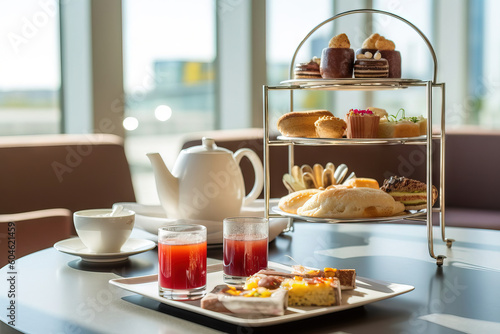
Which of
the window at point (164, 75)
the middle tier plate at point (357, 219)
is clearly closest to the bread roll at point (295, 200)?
the middle tier plate at point (357, 219)

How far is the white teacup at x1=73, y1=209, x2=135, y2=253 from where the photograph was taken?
1.28 metres

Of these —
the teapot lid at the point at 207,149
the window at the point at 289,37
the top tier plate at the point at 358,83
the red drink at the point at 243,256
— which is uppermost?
the window at the point at 289,37

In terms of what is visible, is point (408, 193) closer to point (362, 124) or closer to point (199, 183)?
point (362, 124)

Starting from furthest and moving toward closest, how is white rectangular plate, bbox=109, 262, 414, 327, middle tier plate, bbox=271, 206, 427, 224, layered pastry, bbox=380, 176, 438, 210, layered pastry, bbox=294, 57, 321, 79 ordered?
1. layered pastry, bbox=294, 57, 321, 79
2. layered pastry, bbox=380, 176, 438, 210
3. middle tier plate, bbox=271, 206, 427, 224
4. white rectangular plate, bbox=109, 262, 414, 327

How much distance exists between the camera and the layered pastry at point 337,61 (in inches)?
55.8

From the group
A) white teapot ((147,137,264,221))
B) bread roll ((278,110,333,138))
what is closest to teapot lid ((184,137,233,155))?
white teapot ((147,137,264,221))

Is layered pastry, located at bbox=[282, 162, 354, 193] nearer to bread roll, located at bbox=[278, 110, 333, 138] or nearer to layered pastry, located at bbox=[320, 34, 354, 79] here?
bread roll, located at bbox=[278, 110, 333, 138]

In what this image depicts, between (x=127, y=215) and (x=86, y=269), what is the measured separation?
0.14 meters

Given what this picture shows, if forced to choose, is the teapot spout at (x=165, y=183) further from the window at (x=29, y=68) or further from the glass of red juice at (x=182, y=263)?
the window at (x=29, y=68)

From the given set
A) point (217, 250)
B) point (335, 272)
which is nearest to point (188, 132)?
point (217, 250)

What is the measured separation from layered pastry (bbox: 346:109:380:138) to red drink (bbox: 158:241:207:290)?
1.73 feet

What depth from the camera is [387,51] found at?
4.69 ft

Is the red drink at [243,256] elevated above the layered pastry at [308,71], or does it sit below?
below

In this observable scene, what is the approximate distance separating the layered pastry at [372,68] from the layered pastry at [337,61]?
1.4 inches
